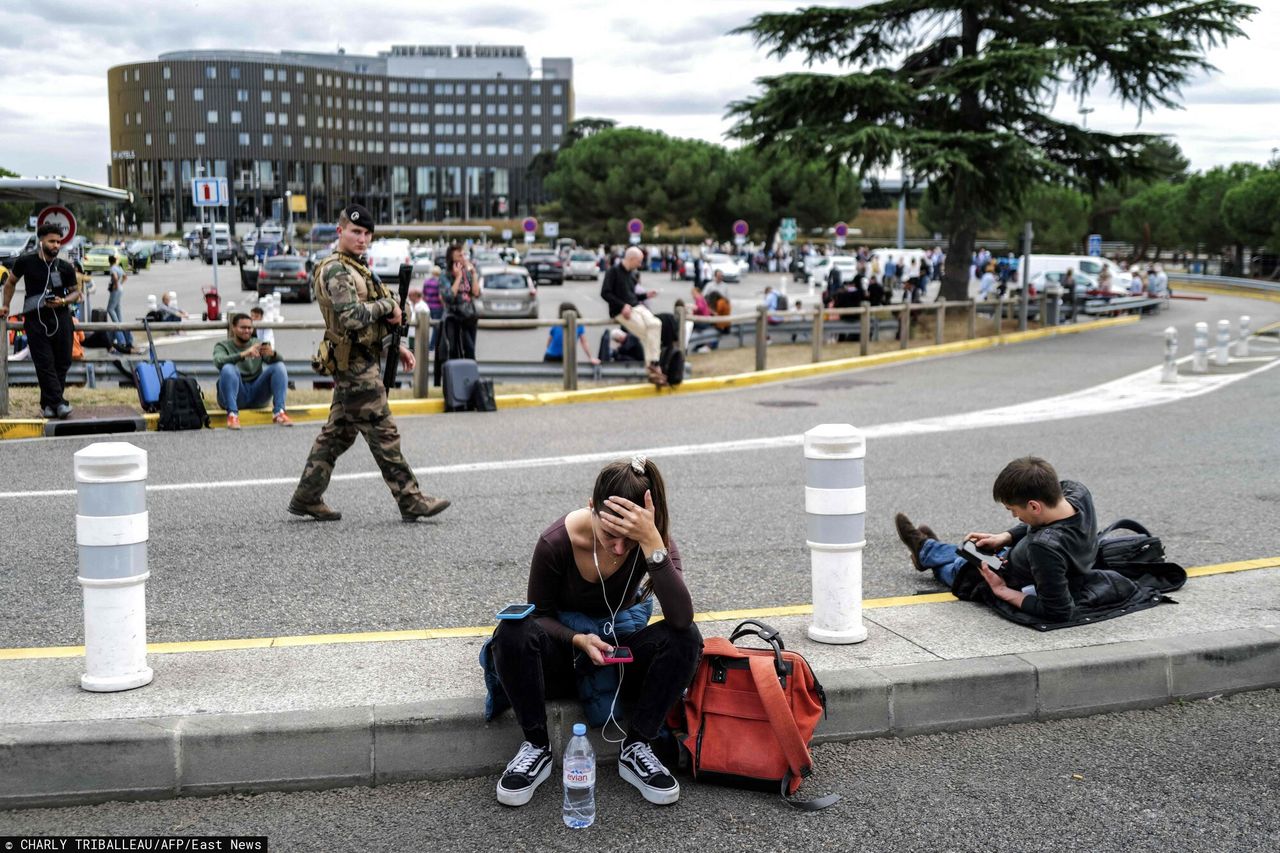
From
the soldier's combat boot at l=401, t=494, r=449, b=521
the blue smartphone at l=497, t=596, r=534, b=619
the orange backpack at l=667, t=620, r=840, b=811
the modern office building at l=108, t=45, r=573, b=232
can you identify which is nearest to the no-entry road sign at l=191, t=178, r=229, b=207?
the soldier's combat boot at l=401, t=494, r=449, b=521

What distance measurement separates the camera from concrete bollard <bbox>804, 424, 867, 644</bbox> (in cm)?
495

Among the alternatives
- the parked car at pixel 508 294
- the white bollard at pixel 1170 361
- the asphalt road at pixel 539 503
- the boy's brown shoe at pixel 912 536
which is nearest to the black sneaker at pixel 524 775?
the asphalt road at pixel 539 503

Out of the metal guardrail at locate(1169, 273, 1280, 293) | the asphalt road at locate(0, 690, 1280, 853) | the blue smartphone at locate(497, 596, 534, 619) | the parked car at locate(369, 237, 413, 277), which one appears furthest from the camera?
the metal guardrail at locate(1169, 273, 1280, 293)

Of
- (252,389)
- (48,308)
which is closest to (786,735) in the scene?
(252,389)

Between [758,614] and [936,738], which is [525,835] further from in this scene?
[758,614]

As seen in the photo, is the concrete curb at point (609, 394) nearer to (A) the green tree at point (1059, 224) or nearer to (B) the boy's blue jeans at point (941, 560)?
(B) the boy's blue jeans at point (941, 560)

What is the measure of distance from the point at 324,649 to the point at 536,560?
1.23 metres

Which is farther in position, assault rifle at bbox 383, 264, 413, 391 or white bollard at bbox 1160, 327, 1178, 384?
white bollard at bbox 1160, 327, 1178, 384

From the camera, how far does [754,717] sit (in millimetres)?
4203

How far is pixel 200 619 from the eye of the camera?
5.91m

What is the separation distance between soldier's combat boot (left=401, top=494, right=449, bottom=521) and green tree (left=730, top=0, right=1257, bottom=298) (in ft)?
61.6

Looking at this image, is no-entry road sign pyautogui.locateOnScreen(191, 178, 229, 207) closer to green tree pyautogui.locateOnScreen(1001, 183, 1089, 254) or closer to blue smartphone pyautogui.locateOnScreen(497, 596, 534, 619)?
blue smartphone pyautogui.locateOnScreen(497, 596, 534, 619)

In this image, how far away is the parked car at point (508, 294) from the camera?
33188mm

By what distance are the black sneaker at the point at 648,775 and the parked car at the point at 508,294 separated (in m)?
29.0
